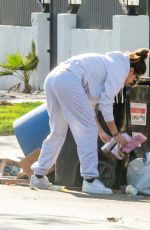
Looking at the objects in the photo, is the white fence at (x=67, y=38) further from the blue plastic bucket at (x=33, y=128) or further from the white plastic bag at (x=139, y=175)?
the white plastic bag at (x=139, y=175)

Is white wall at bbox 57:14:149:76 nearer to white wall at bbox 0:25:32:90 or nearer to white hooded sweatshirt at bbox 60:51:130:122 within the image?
white wall at bbox 0:25:32:90

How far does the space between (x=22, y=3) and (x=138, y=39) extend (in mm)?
6237

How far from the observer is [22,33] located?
26.9m

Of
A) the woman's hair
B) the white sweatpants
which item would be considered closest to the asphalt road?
the white sweatpants

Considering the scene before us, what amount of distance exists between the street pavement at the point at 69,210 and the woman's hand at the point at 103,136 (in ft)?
1.81

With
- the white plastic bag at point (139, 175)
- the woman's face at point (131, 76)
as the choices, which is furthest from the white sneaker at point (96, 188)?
the woman's face at point (131, 76)

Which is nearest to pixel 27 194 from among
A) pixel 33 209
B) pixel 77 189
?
pixel 77 189

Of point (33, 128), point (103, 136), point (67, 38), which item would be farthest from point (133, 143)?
point (67, 38)

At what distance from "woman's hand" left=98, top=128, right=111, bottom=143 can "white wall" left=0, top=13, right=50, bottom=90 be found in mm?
15192

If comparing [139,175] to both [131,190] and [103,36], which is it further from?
[103,36]

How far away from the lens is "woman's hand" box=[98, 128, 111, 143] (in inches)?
410

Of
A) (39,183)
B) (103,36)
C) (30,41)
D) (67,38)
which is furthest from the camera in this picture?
(30,41)

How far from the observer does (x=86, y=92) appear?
404 inches

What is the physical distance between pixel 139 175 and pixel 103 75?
1127 millimetres
